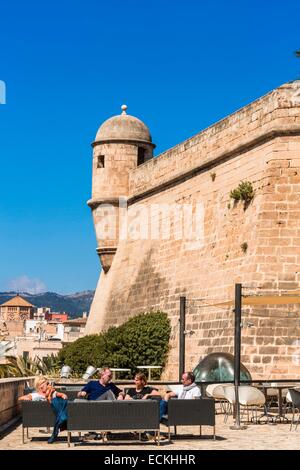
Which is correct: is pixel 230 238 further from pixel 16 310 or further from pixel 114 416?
pixel 16 310

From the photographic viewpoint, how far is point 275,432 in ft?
40.2

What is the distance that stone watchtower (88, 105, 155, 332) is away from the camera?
1144 inches

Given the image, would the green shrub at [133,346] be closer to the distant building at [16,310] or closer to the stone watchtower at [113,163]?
the stone watchtower at [113,163]

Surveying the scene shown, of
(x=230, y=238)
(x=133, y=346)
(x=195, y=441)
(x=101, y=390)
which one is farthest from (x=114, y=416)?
(x=133, y=346)

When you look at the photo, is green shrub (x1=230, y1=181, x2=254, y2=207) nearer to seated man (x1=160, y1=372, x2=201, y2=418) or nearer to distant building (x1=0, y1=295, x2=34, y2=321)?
seated man (x1=160, y1=372, x2=201, y2=418)

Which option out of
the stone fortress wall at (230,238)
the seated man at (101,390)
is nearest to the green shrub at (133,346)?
the stone fortress wall at (230,238)

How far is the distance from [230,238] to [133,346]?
4.00m

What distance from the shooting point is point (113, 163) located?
95.4 ft

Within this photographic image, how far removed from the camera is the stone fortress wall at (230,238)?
60.2 ft

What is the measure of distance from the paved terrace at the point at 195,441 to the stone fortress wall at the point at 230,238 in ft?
18.0
